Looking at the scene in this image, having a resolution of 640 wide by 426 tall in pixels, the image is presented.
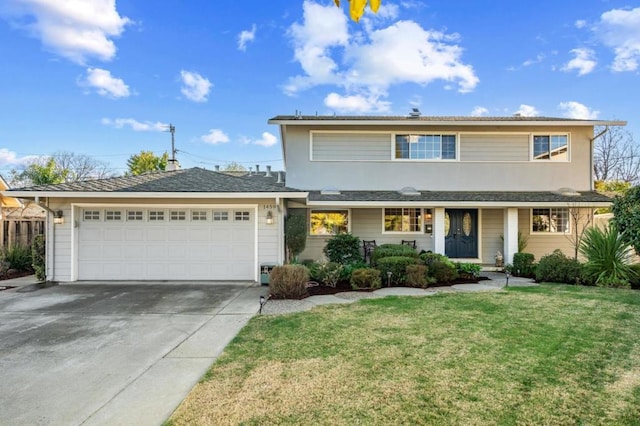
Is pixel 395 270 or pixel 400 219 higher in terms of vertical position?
pixel 400 219

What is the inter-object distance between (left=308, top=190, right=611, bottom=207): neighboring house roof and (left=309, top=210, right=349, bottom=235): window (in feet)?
2.83

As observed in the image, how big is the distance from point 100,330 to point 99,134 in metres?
29.2

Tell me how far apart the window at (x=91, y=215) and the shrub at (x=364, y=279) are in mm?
7780

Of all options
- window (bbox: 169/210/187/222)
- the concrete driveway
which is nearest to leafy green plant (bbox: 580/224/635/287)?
Result: the concrete driveway

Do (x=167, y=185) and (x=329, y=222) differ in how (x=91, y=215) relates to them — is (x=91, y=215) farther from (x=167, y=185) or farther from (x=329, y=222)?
(x=329, y=222)

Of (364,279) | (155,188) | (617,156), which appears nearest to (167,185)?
(155,188)

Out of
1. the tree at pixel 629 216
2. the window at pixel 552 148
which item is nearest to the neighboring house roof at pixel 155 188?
the tree at pixel 629 216

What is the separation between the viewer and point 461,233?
41.7 feet

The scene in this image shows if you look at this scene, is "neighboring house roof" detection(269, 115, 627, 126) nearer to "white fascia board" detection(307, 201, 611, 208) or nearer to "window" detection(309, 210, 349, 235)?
"white fascia board" detection(307, 201, 611, 208)

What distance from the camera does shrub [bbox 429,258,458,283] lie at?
9523 millimetres

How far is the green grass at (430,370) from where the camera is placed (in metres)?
2.93

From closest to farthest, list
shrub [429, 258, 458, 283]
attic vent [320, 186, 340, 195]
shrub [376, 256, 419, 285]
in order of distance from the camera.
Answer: shrub [376, 256, 419, 285]
shrub [429, 258, 458, 283]
attic vent [320, 186, 340, 195]

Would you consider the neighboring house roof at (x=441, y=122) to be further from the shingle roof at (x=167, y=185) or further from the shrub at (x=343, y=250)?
the shrub at (x=343, y=250)

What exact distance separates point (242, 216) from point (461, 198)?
7326 mm
